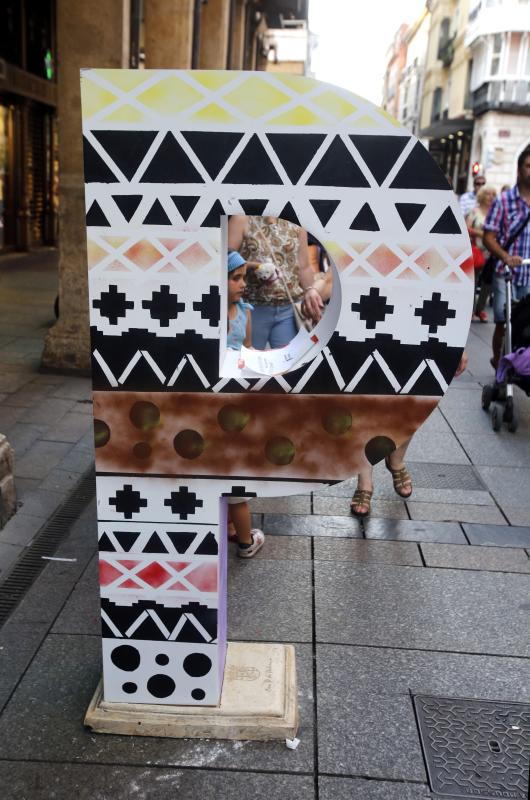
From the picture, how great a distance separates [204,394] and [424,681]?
144cm

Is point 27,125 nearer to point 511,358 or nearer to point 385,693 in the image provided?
point 511,358

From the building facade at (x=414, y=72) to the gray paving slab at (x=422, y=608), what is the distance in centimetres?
5831

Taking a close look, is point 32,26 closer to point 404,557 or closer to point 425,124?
point 404,557

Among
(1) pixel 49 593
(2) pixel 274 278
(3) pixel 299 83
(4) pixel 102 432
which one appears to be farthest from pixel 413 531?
(3) pixel 299 83

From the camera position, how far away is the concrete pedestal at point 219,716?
2.67 m

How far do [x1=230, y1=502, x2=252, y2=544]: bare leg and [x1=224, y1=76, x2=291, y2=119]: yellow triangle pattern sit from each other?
7.09 feet

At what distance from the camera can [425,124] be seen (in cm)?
5953

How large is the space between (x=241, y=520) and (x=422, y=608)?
960mm

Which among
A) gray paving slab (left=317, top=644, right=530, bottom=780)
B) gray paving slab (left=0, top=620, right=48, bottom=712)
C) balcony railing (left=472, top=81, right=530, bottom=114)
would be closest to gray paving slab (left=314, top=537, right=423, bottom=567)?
gray paving slab (left=317, top=644, right=530, bottom=780)

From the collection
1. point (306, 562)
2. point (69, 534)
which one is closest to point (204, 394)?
point (306, 562)

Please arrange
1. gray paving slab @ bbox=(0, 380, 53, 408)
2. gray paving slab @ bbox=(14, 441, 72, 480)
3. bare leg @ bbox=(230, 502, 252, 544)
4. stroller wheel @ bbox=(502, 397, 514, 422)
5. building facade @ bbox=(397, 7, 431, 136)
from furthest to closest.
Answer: building facade @ bbox=(397, 7, 431, 136)
gray paving slab @ bbox=(0, 380, 53, 408)
stroller wheel @ bbox=(502, 397, 514, 422)
gray paving slab @ bbox=(14, 441, 72, 480)
bare leg @ bbox=(230, 502, 252, 544)

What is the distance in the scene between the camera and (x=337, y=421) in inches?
98.7

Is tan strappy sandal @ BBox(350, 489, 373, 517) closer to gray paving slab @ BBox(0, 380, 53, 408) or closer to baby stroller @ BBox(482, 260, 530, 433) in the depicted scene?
baby stroller @ BBox(482, 260, 530, 433)

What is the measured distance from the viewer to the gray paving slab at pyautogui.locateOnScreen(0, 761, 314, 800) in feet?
7.95
